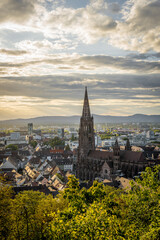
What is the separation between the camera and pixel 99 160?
7825 cm

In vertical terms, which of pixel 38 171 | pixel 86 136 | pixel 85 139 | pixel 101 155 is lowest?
pixel 38 171

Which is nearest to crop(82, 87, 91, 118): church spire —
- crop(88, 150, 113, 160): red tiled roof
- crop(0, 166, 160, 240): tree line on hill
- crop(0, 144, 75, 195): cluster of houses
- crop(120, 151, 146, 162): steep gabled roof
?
crop(88, 150, 113, 160): red tiled roof

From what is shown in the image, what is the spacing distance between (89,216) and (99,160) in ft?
212

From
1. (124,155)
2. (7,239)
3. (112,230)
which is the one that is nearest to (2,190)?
(7,239)

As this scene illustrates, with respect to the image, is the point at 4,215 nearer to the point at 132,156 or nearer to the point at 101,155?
the point at 132,156

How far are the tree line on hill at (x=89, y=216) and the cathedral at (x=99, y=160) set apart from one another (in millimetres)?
42560

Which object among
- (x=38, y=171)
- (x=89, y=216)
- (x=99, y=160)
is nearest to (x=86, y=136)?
(x=99, y=160)

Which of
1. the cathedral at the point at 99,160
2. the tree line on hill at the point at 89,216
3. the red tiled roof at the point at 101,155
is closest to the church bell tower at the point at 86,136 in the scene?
the cathedral at the point at 99,160

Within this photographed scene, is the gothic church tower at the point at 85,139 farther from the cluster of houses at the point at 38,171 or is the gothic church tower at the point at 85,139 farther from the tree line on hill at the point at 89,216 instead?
the tree line on hill at the point at 89,216

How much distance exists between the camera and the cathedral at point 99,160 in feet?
226

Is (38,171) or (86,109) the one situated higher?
(86,109)

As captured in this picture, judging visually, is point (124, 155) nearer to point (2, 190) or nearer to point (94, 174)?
point (94, 174)

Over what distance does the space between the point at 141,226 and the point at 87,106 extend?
230 ft

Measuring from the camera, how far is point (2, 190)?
2139 centimetres
